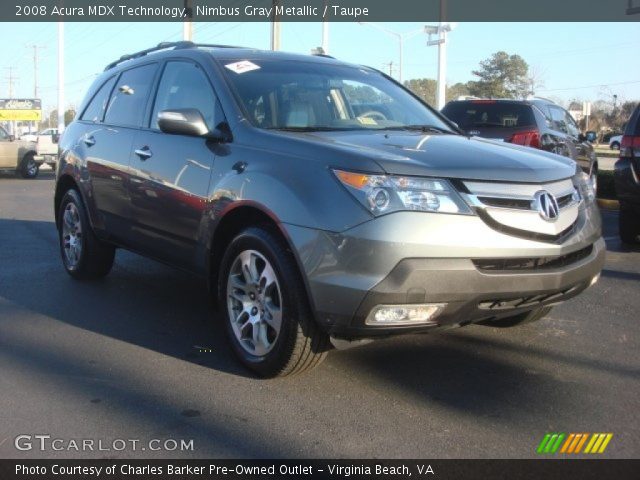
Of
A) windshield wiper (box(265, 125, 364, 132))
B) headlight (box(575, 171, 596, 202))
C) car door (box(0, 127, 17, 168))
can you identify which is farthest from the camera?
car door (box(0, 127, 17, 168))

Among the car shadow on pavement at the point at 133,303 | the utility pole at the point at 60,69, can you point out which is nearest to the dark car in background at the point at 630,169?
the car shadow on pavement at the point at 133,303

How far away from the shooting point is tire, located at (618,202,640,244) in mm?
7984

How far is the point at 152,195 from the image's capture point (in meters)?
4.78

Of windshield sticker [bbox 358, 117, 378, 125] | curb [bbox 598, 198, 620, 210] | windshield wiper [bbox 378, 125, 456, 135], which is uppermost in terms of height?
windshield sticker [bbox 358, 117, 378, 125]

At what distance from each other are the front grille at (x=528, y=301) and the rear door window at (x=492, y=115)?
276 inches

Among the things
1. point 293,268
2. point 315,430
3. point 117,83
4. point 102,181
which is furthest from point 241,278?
point 117,83

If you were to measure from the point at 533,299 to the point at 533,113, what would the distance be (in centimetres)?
741

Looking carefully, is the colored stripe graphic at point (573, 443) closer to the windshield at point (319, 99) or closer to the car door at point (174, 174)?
the windshield at point (319, 99)

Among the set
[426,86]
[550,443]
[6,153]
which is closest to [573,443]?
[550,443]

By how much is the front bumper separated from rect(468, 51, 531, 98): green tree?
6392cm

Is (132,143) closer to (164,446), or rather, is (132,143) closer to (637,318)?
(164,446)

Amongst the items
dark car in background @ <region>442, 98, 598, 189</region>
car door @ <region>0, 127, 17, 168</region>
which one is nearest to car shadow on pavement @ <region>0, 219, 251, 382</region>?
dark car in background @ <region>442, 98, 598, 189</region>

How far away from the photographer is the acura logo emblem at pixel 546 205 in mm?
3559
